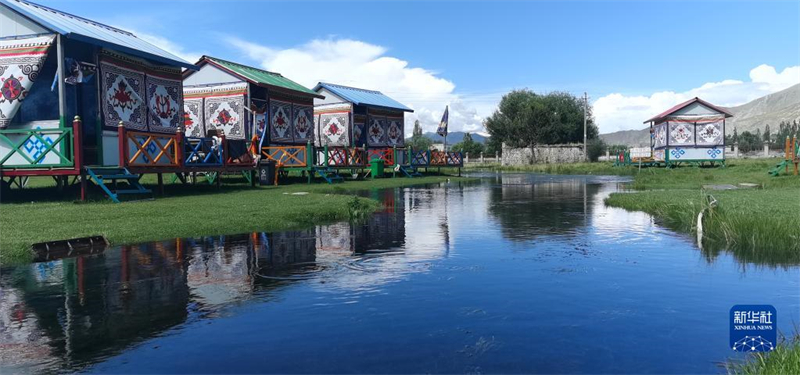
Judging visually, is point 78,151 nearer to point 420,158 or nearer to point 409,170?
point 409,170

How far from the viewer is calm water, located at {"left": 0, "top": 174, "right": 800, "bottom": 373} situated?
4590 mm

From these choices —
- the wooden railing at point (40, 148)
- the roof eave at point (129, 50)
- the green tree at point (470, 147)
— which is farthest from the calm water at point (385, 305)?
the green tree at point (470, 147)

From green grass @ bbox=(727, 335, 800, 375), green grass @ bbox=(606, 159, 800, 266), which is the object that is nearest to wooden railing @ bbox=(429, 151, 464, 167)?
green grass @ bbox=(606, 159, 800, 266)

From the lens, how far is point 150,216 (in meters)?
12.2

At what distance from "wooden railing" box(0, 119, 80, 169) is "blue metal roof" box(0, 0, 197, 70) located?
2.67 meters

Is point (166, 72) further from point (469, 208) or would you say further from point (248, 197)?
point (469, 208)

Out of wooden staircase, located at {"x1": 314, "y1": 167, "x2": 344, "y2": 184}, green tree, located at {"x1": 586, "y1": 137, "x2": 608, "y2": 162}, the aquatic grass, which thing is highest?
green tree, located at {"x1": 586, "y1": 137, "x2": 608, "y2": 162}

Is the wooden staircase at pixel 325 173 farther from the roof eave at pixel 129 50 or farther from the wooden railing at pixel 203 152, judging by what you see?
the roof eave at pixel 129 50

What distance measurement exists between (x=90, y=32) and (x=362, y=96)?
23.4m

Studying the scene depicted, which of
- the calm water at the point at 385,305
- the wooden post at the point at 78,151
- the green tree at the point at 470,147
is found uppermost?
the green tree at the point at 470,147

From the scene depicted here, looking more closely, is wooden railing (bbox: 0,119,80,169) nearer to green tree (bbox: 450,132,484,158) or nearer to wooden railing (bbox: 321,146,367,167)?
wooden railing (bbox: 321,146,367,167)

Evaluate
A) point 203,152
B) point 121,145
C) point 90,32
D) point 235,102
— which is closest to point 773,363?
point 121,145

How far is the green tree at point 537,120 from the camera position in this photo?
238 feet

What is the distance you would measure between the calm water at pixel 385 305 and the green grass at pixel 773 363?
0.22 m
